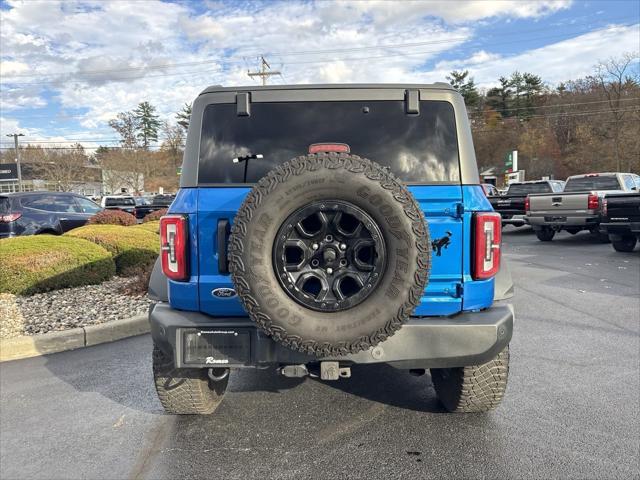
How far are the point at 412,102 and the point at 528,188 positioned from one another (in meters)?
16.0

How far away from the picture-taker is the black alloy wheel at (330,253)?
2.34m

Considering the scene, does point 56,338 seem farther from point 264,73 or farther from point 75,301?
point 264,73

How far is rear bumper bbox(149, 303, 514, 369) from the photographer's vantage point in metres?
2.51

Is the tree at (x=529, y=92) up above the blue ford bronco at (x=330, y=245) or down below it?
above

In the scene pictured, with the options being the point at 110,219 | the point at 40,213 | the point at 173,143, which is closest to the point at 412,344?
the point at 110,219

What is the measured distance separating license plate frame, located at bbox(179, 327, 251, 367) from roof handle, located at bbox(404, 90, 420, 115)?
1.62m

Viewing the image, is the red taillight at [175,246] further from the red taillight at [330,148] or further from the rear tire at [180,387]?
the red taillight at [330,148]

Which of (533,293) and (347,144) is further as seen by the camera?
(533,293)

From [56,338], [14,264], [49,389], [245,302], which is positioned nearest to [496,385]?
[245,302]

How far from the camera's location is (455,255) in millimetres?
2646

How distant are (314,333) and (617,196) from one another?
10.8m

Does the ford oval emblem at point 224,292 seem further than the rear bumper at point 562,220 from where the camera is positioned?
No

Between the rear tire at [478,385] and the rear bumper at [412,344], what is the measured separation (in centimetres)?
40

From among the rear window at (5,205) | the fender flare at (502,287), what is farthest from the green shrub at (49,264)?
the fender flare at (502,287)
